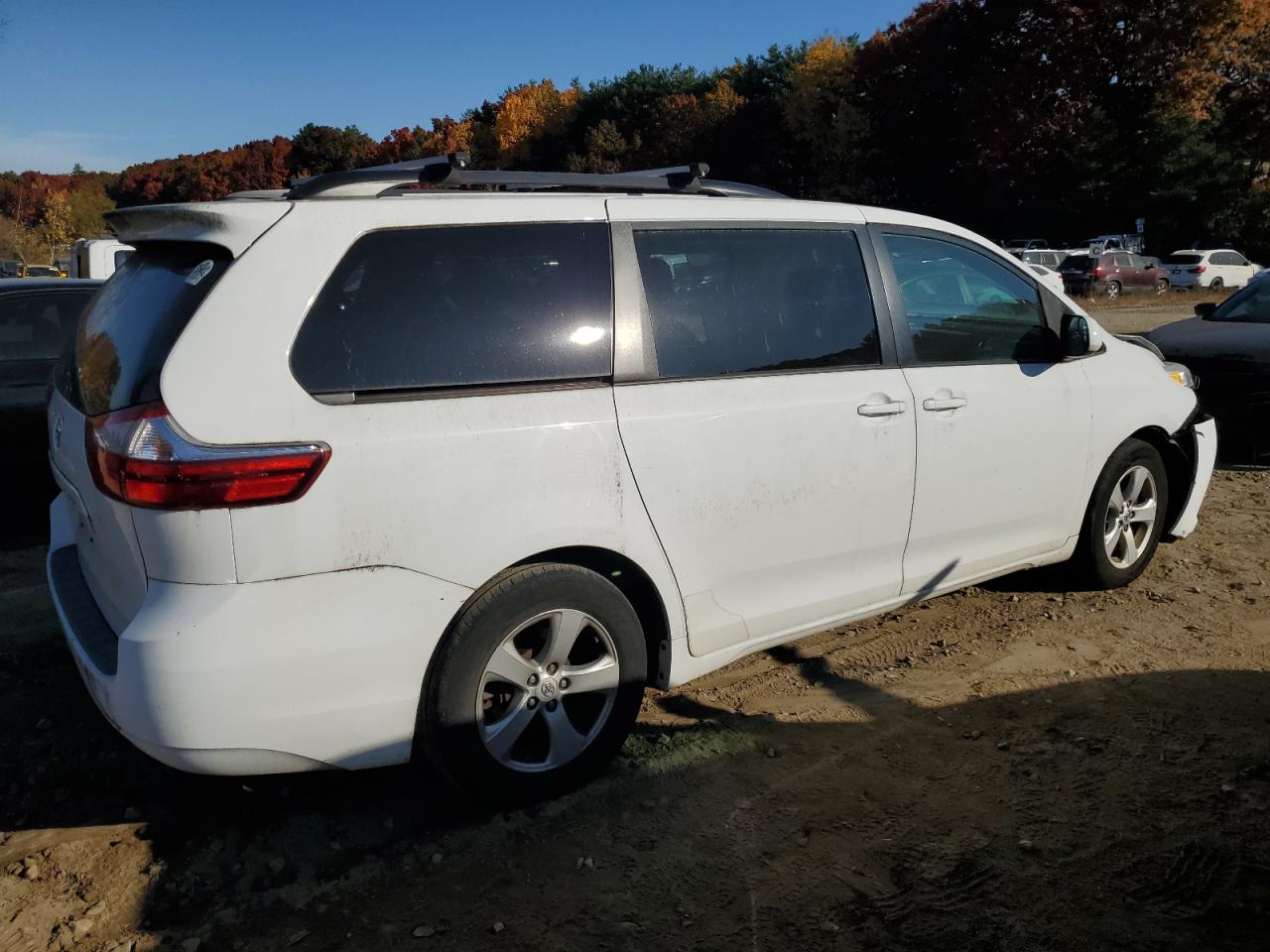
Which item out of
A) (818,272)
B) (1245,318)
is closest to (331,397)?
(818,272)

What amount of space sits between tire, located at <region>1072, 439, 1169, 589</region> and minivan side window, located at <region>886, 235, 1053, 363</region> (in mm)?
765

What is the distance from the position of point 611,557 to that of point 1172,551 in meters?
4.03

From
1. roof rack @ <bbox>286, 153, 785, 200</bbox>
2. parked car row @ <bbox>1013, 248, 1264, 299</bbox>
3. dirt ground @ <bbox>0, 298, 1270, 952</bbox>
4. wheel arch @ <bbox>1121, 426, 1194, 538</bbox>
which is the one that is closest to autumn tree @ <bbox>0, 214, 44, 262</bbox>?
parked car row @ <bbox>1013, 248, 1264, 299</bbox>

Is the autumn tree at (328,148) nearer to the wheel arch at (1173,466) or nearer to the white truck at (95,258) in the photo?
the white truck at (95,258)

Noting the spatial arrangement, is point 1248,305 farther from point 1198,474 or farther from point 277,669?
point 277,669

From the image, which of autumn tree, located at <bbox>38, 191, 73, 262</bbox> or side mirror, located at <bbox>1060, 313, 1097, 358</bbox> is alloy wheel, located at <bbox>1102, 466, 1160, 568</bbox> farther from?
autumn tree, located at <bbox>38, 191, 73, 262</bbox>

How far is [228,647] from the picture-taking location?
2588 millimetres

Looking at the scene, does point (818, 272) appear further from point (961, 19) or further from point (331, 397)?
point (961, 19)

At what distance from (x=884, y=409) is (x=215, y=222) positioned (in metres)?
2.32

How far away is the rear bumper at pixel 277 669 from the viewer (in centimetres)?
258

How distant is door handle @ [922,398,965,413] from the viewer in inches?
154

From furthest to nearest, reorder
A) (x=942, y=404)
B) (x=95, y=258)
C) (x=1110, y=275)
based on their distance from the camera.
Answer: (x=1110, y=275) → (x=95, y=258) → (x=942, y=404)

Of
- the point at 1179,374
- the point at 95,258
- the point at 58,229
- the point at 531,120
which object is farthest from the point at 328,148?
the point at 1179,374

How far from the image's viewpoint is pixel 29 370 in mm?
6410
